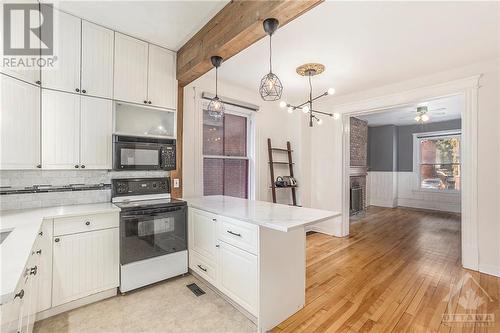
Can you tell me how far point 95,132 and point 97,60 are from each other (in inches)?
29.8

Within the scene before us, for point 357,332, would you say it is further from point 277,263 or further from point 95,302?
point 95,302

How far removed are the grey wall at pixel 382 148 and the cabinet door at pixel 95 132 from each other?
7641mm

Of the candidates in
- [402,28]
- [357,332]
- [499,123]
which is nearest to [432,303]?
[357,332]

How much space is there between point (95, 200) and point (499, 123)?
4916mm

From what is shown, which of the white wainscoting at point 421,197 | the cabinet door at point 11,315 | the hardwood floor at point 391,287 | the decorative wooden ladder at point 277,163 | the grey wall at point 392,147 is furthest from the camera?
the grey wall at point 392,147

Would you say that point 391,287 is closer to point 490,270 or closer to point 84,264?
point 490,270

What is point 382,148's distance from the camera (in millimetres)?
7535

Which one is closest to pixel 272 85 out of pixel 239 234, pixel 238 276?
pixel 239 234

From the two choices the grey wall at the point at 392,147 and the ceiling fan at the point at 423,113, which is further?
the grey wall at the point at 392,147

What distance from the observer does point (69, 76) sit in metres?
2.25

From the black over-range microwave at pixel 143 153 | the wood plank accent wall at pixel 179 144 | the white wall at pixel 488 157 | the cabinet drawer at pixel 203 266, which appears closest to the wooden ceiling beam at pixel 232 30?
the wood plank accent wall at pixel 179 144

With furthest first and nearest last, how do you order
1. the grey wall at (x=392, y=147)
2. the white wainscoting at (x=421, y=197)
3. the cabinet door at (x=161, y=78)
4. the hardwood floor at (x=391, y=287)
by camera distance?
the grey wall at (x=392, y=147), the white wainscoting at (x=421, y=197), the cabinet door at (x=161, y=78), the hardwood floor at (x=391, y=287)

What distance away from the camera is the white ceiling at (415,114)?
487 centimetres

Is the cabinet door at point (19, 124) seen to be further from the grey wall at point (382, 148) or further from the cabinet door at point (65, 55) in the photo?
the grey wall at point (382, 148)
